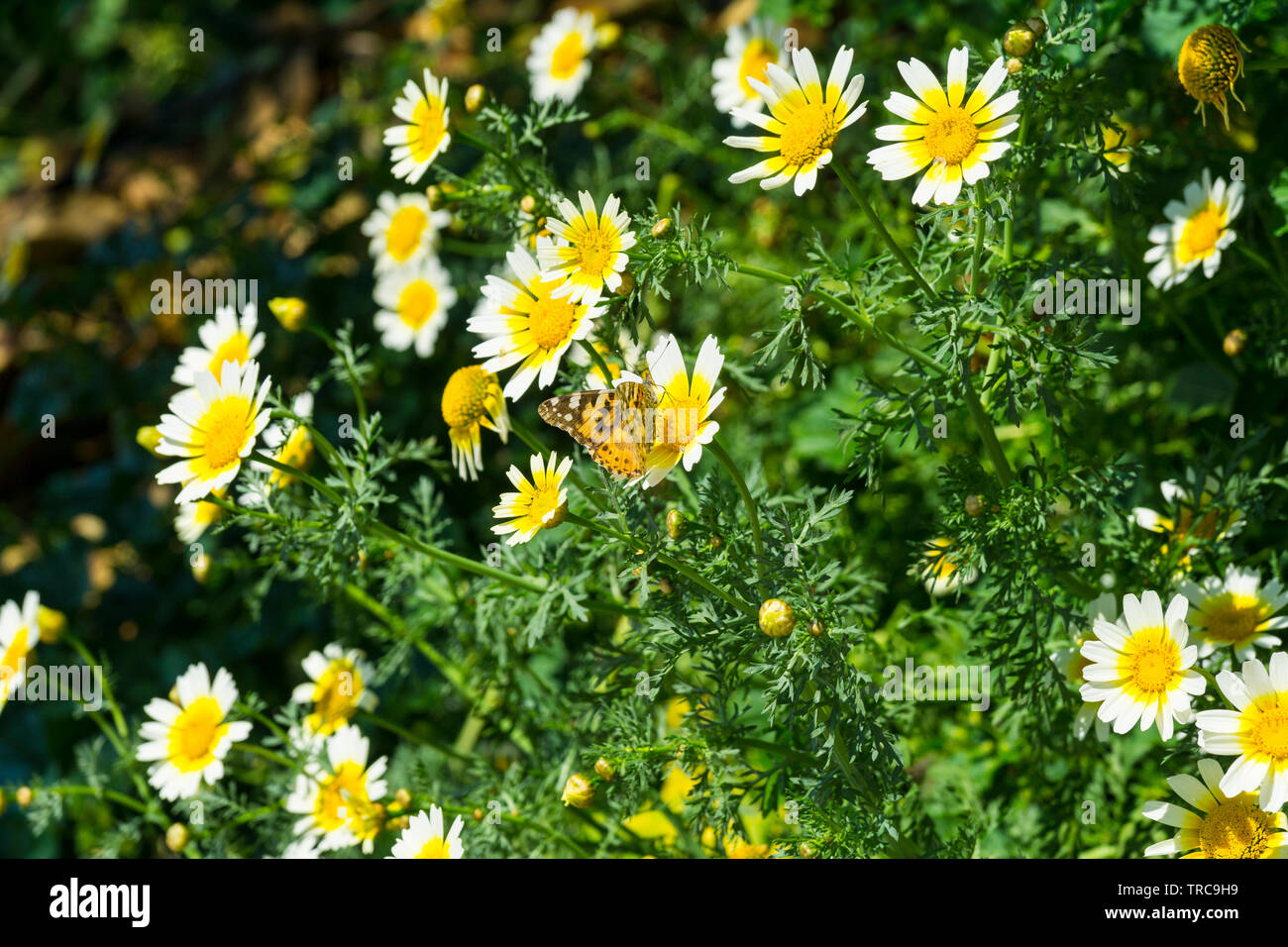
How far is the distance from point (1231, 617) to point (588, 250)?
3.58 feet

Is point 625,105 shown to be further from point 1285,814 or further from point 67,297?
point 1285,814

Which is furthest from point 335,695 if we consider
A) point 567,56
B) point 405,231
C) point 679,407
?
point 567,56

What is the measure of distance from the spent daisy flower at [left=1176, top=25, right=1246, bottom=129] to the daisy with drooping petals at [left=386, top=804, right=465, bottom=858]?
1568mm

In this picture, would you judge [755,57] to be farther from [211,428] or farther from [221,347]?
[211,428]

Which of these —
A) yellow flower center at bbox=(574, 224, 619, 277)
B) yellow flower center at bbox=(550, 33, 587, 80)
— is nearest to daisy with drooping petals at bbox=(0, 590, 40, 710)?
yellow flower center at bbox=(574, 224, 619, 277)

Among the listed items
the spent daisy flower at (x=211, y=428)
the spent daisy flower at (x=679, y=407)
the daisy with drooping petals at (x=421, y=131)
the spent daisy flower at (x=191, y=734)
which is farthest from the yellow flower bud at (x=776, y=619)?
the spent daisy flower at (x=191, y=734)

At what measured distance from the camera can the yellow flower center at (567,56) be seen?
277cm

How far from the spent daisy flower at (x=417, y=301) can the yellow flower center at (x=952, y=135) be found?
1.30 metres

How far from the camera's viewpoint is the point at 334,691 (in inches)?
82.0

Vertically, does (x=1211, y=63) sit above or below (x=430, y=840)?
above

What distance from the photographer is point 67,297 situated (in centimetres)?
366

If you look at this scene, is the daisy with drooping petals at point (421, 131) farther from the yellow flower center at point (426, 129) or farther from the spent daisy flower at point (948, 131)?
the spent daisy flower at point (948, 131)

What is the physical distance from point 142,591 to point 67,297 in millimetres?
1100
